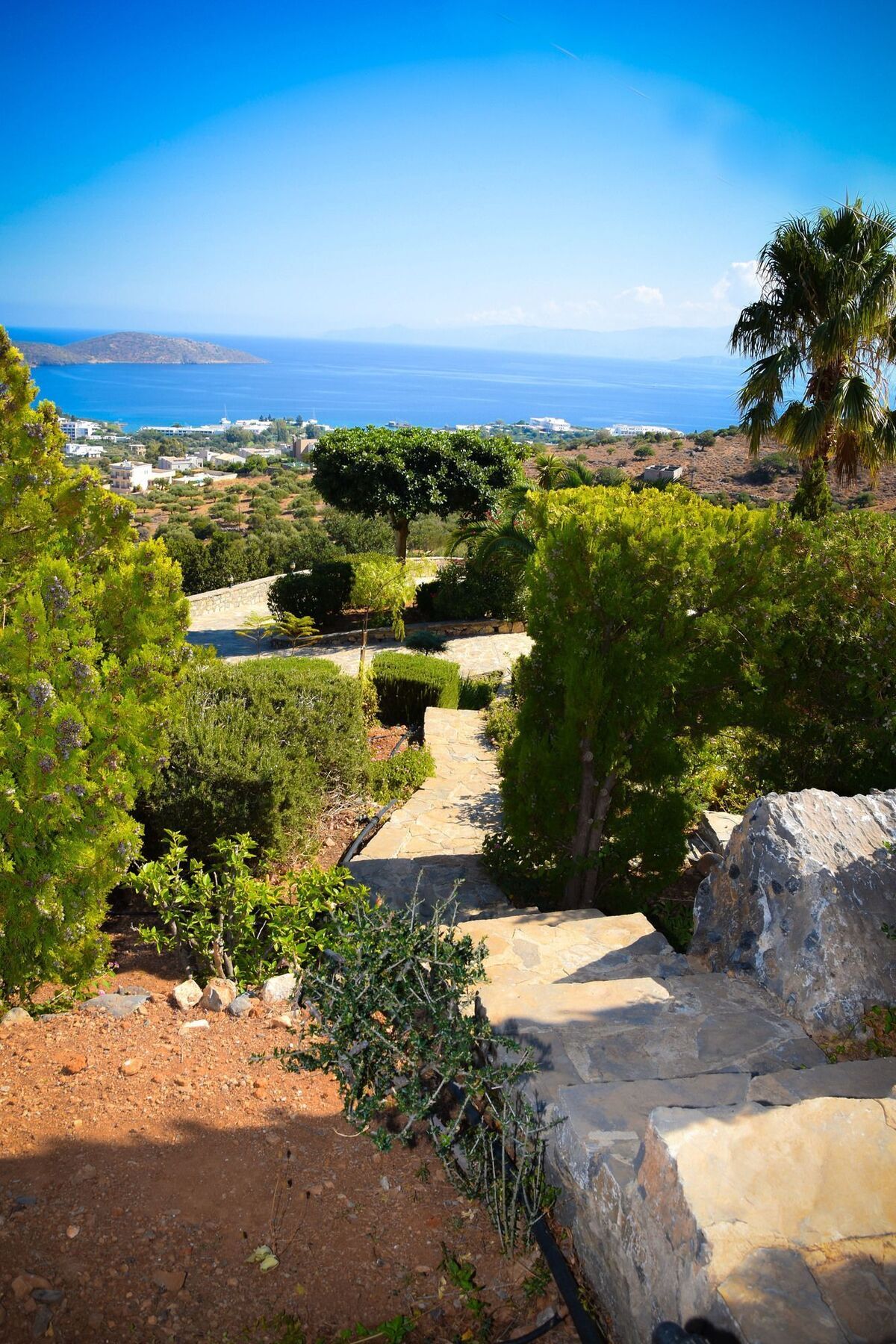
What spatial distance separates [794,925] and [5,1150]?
3.73m

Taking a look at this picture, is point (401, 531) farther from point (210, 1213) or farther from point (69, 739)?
point (210, 1213)

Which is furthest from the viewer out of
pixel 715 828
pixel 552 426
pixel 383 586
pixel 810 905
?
pixel 552 426

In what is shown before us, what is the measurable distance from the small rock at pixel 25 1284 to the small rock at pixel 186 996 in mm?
1790

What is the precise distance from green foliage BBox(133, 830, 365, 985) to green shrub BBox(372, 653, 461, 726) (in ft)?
21.7

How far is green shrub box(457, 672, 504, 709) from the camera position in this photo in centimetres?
1298

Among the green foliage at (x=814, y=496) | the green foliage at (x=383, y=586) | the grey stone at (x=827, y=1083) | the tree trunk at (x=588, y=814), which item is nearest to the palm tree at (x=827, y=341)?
the green foliage at (x=814, y=496)

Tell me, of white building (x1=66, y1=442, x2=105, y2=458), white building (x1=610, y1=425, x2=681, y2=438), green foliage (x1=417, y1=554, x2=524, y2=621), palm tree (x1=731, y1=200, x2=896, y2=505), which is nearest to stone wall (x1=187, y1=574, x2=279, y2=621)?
green foliage (x1=417, y1=554, x2=524, y2=621)

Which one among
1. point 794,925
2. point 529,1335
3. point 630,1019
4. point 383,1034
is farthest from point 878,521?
point 529,1335

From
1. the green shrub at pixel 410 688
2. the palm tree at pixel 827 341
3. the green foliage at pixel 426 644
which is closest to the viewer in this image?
the palm tree at pixel 827 341

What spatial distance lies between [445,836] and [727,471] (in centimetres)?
3136

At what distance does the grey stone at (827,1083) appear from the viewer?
9.83 feet

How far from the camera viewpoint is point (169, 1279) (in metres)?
2.62

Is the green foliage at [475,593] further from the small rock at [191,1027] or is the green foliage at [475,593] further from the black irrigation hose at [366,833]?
the small rock at [191,1027]

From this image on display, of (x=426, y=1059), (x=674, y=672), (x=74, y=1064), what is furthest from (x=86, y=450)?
(x=426, y=1059)
